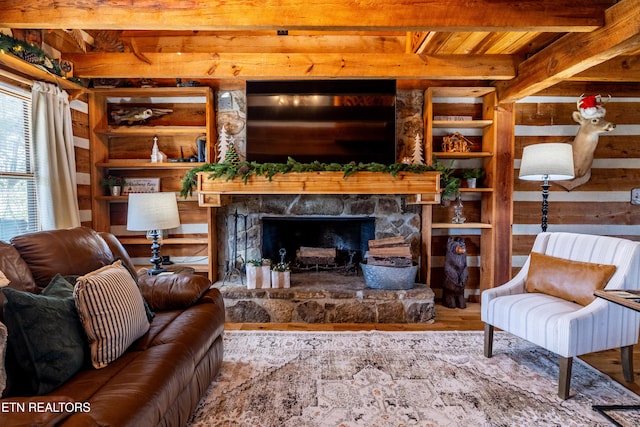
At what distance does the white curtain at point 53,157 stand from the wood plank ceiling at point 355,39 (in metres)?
→ 0.50

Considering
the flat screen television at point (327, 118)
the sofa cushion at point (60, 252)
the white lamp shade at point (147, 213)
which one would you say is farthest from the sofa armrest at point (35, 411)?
the flat screen television at point (327, 118)

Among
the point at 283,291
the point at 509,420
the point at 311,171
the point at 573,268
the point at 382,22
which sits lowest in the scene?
the point at 509,420

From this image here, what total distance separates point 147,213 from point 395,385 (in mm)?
2208

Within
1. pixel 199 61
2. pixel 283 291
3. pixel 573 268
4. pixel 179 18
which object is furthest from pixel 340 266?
Result: pixel 179 18

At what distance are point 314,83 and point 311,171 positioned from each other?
3.22 ft

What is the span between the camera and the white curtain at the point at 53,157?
289 cm

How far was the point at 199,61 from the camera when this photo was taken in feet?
10.9

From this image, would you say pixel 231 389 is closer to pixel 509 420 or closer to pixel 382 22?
pixel 509 420

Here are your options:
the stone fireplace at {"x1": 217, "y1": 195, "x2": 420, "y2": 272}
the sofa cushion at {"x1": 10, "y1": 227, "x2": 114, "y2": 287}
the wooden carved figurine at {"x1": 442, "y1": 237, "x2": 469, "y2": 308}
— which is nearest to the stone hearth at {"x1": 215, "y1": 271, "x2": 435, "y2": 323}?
the wooden carved figurine at {"x1": 442, "y1": 237, "x2": 469, "y2": 308}

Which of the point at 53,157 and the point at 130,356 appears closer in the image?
the point at 130,356

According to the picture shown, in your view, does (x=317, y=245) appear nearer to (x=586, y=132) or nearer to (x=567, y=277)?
(x=567, y=277)

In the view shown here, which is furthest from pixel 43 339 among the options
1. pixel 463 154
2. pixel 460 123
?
pixel 460 123

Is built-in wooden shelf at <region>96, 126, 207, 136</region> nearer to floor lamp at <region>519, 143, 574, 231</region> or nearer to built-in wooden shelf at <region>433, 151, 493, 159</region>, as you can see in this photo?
built-in wooden shelf at <region>433, 151, 493, 159</region>

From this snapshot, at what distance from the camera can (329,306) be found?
11.1ft
